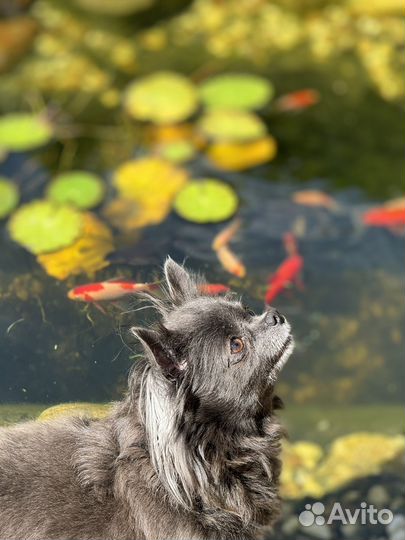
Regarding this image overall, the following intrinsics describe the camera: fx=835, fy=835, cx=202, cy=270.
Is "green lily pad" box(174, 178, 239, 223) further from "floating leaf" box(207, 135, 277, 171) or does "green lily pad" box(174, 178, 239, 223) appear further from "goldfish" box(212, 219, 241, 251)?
"floating leaf" box(207, 135, 277, 171)

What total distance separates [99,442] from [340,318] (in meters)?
2.11

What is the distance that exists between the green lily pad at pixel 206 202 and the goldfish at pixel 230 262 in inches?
13.8

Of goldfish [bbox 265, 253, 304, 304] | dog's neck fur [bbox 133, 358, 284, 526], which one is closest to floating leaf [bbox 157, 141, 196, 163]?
goldfish [bbox 265, 253, 304, 304]

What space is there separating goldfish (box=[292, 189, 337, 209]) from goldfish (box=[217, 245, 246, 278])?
86 centimetres

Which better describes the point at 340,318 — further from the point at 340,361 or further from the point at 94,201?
the point at 94,201

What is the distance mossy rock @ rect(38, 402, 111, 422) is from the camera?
3.73 meters

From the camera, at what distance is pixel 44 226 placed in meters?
5.05

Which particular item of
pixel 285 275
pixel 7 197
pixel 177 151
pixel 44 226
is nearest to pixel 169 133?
pixel 177 151

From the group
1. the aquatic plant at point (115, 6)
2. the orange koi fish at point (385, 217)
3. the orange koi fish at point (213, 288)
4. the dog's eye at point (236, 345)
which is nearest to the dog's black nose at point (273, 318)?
the dog's eye at point (236, 345)

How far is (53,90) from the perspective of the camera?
656 cm

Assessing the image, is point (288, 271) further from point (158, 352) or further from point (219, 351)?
point (158, 352)

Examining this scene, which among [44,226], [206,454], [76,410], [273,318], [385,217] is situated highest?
[273,318]

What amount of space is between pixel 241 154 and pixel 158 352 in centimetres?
314

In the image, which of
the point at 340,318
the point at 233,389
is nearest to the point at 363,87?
the point at 340,318
